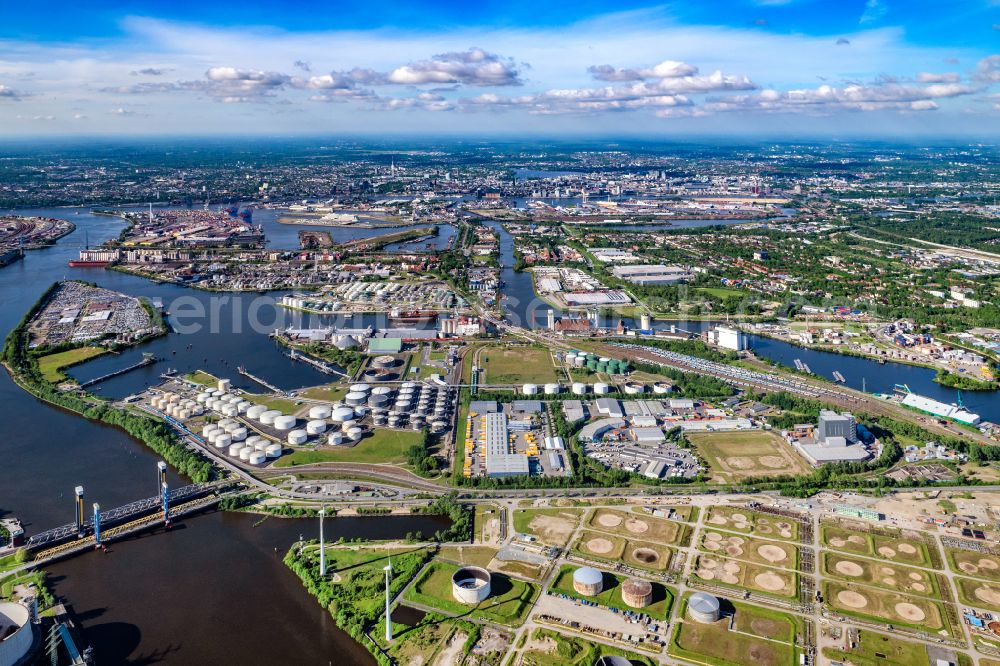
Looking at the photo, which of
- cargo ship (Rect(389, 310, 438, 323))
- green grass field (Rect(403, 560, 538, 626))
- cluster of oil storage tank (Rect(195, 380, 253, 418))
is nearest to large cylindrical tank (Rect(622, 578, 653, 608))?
green grass field (Rect(403, 560, 538, 626))

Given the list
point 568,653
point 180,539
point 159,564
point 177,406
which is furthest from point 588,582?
point 177,406

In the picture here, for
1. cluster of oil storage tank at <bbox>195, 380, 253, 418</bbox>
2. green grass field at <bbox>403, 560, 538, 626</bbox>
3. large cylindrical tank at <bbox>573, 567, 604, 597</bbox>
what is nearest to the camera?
green grass field at <bbox>403, 560, 538, 626</bbox>

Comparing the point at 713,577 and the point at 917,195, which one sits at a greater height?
the point at 917,195

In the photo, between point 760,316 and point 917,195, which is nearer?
point 760,316

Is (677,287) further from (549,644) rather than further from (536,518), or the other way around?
(549,644)

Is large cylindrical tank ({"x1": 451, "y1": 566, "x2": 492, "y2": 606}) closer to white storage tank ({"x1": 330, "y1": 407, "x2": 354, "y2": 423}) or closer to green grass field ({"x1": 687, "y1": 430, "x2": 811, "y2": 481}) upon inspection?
green grass field ({"x1": 687, "y1": 430, "x2": 811, "y2": 481})

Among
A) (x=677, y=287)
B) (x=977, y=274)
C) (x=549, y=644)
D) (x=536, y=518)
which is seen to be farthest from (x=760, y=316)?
(x=549, y=644)

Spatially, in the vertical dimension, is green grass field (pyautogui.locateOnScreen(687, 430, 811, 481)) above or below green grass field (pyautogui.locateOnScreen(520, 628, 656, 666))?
above
